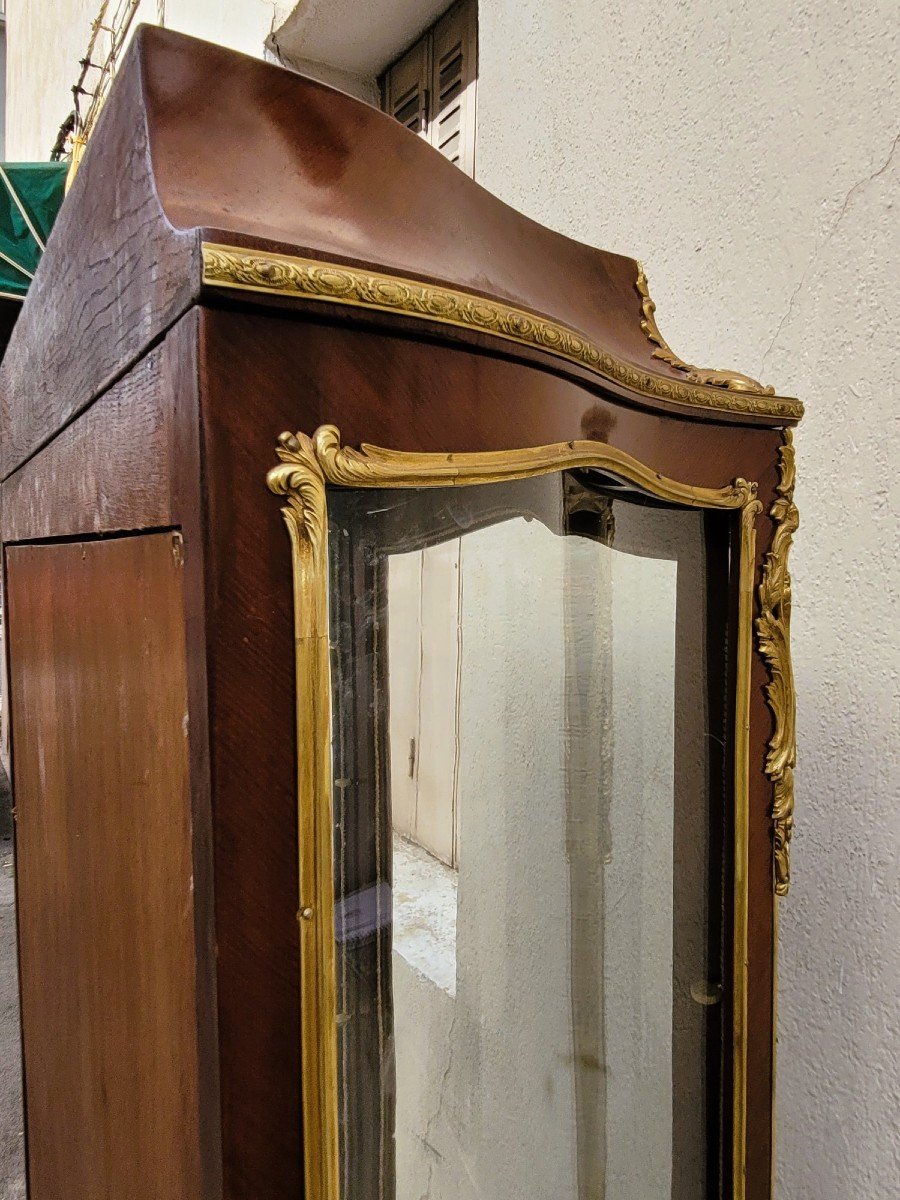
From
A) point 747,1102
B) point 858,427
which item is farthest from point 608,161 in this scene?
point 747,1102

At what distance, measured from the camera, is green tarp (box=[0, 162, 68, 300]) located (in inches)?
120

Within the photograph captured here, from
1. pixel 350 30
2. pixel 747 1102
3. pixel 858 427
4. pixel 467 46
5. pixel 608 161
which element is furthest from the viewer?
pixel 350 30

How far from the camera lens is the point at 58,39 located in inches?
184

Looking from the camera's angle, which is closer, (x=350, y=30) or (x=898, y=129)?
(x=898, y=129)

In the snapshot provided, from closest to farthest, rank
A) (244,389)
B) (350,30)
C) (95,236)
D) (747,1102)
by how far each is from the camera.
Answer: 1. (244,389)
2. (95,236)
3. (747,1102)
4. (350,30)

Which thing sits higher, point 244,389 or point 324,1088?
point 244,389

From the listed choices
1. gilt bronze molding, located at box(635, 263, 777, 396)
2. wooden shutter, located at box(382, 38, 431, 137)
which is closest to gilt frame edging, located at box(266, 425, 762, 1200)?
gilt bronze molding, located at box(635, 263, 777, 396)

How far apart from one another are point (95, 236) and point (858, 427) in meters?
0.64

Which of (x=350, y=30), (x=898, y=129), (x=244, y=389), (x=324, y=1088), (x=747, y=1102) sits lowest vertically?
(x=747, y=1102)

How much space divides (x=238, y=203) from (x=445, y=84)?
167cm

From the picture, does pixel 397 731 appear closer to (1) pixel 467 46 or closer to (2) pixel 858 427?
(2) pixel 858 427

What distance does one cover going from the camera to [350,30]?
1846 millimetres

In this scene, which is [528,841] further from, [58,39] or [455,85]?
[58,39]

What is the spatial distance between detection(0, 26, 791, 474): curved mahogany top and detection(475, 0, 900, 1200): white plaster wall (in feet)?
1.03
